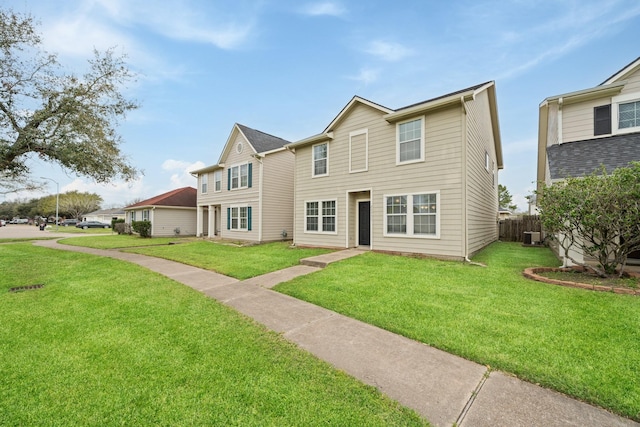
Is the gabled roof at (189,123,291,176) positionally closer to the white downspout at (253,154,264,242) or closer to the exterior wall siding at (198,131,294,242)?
the exterior wall siding at (198,131,294,242)

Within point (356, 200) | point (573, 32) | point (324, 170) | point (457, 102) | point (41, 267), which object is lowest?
point (41, 267)

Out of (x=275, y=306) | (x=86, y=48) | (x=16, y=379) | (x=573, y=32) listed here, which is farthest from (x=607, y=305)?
(x=86, y=48)

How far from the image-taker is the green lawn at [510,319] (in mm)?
2754

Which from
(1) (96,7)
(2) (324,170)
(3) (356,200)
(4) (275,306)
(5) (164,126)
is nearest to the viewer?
(4) (275,306)

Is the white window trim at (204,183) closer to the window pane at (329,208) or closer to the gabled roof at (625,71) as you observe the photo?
the window pane at (329,208)

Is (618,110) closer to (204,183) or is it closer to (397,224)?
(397,224)

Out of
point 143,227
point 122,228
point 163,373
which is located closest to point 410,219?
point 163,373

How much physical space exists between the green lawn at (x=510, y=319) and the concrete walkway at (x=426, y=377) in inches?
8.5

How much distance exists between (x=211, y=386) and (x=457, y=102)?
976 centimetres

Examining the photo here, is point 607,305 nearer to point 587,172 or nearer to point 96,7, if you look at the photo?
point 587,172

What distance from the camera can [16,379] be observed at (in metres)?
2.68

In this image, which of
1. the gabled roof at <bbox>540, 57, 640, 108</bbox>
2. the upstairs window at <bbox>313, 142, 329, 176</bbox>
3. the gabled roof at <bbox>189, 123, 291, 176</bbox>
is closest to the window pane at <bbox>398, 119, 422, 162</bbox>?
the upstairs window at <bbox>313, 142, 329, 176</bbox>

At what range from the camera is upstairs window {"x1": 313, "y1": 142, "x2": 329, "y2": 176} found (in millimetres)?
12616

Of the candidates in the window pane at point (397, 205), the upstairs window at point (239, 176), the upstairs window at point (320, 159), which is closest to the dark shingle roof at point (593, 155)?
the window pane at point (397, 205)
